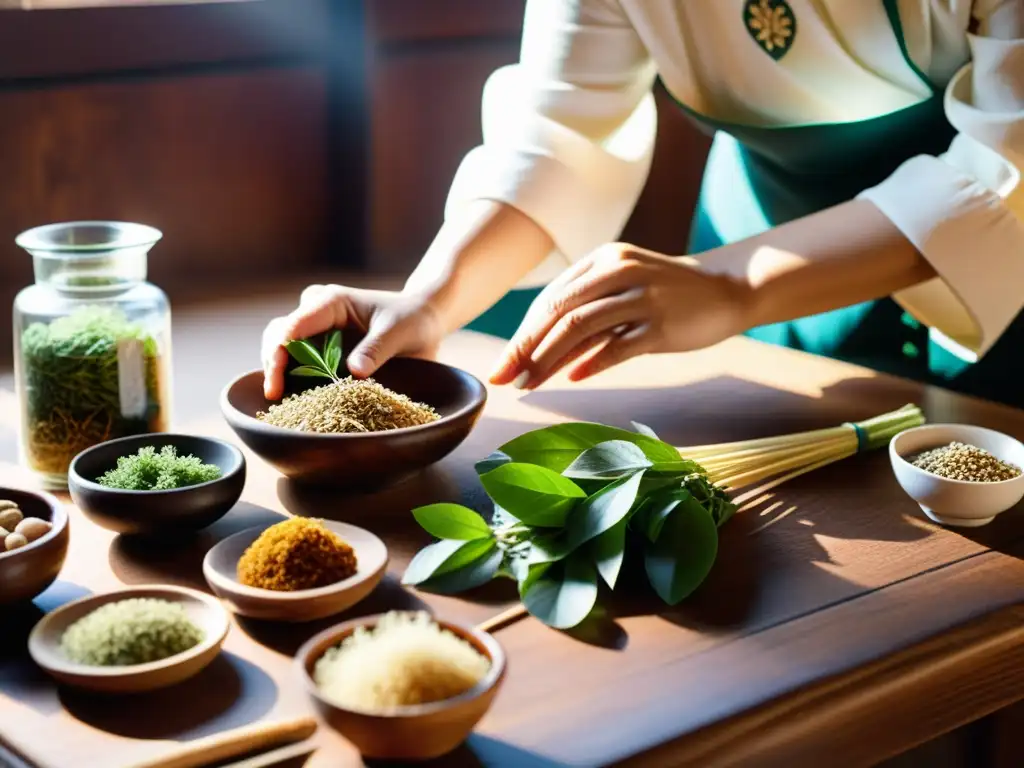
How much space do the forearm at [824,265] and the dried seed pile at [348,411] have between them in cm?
47

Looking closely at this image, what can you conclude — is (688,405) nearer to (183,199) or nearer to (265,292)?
(265,292)

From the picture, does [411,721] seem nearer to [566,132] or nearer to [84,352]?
[84,352]

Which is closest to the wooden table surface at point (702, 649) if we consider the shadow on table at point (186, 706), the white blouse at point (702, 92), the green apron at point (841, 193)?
the shadow on table at point (186, 706)

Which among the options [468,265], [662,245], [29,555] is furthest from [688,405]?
[662,245]

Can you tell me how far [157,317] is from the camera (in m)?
1.35

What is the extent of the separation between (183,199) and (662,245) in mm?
1196

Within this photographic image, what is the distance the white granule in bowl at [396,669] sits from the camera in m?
0.82

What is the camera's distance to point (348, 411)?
128cm

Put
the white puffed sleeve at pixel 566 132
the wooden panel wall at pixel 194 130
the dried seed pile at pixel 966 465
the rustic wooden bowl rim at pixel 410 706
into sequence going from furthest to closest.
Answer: the wooden panel wall at pixel 194 130, the white puffed sleeve at pixel 566 132, the dried seed pile at pixel 966 465, the rustic wooden bowl rim at pixel 410 706

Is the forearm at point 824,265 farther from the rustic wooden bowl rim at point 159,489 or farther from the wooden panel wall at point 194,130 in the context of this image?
the wooden panel wall at point 194,130

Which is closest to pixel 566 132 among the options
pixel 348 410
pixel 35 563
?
pixel 348 410

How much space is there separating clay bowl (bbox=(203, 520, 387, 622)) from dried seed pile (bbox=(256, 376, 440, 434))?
0.20 m

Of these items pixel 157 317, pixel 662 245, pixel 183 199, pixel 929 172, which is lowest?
pixel 662 245

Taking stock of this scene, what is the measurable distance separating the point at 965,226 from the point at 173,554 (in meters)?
0.98
